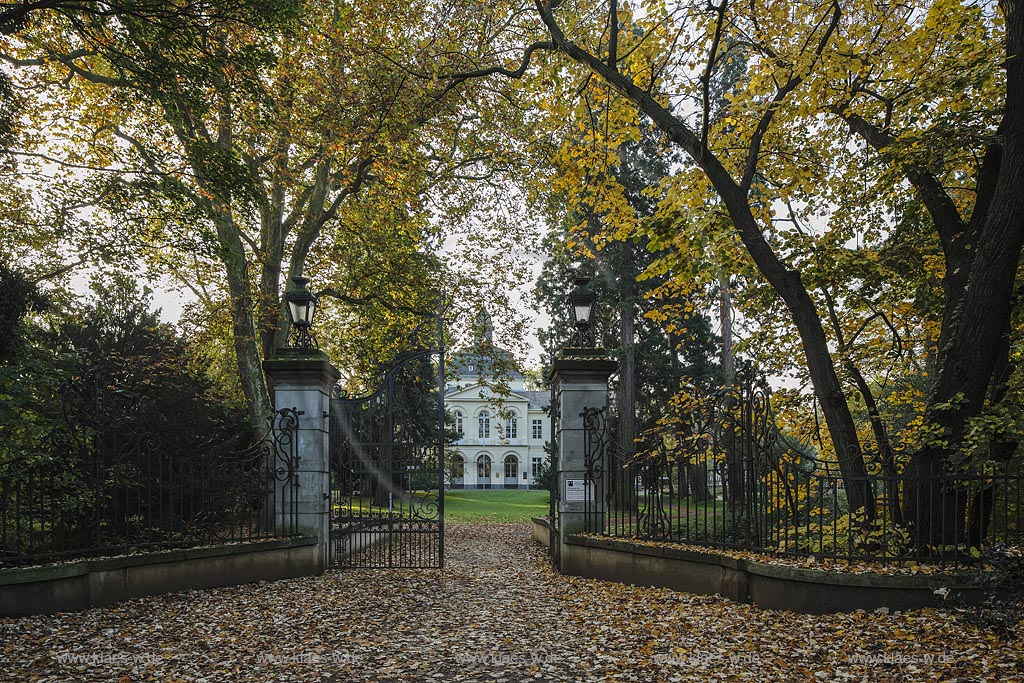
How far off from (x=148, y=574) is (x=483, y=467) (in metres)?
49.8

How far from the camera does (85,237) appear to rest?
12.3 metres

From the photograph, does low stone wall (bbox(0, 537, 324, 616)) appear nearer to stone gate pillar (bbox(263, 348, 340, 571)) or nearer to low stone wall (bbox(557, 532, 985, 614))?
stone gate pillar (bbox(263, 348, 340, 571))

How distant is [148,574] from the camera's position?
8117mm

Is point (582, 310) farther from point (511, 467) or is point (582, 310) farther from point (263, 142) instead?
point (511, 467)

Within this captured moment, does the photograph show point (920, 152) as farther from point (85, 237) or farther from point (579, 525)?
point (85, 237)

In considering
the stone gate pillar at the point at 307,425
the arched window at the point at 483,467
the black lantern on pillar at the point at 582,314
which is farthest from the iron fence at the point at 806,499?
the arched window at the point at 483,467

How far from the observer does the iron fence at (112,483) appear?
297 inches

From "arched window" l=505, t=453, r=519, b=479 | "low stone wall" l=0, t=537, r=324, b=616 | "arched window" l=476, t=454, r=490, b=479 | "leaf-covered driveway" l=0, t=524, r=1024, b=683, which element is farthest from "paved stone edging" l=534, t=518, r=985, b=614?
"arched window" l=505, t=453, r=519, b=479

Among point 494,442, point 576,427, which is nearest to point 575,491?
point 576,427

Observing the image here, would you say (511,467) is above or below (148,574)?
below

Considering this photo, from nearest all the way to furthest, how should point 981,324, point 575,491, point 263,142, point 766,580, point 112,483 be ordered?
point 766,580 → point 981,324 → point 112,483 → point 575,491 → point 263,142

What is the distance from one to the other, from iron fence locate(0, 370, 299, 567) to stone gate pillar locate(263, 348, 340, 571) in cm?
11

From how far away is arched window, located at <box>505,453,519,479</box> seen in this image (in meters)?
58.8

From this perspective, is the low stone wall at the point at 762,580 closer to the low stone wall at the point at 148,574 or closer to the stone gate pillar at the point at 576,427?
the stone gate pillar at the point at 576,427
